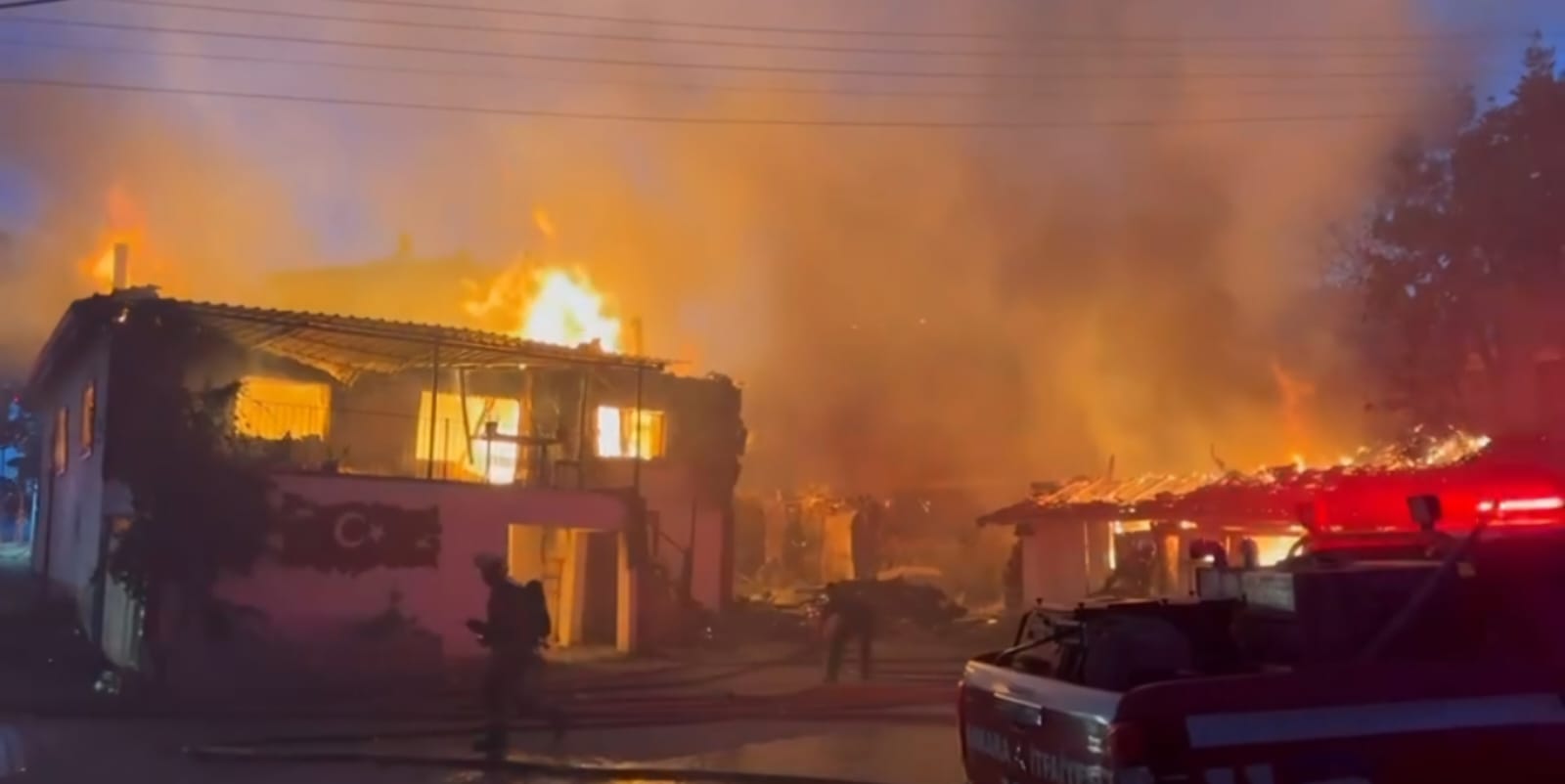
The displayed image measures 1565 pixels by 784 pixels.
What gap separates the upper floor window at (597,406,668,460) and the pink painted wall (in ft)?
15.4

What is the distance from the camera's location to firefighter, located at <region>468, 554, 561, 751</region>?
10.9 meters

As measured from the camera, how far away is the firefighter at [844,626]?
15.9 metres

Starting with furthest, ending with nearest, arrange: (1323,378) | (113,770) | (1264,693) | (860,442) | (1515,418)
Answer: (860,442) < (1323,378) < (1515,418) < (113,770) < (1264,693)

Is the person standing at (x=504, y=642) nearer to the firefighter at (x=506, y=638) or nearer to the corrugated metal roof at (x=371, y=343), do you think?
the firefighter at (x=506, y=638)

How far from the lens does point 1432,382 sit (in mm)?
21969

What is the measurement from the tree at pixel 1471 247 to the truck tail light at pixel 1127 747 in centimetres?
1871

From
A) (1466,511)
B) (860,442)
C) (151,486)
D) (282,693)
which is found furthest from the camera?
(860,442)

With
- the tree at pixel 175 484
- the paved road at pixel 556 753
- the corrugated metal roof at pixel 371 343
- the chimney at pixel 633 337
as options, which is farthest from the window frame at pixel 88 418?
the chimney at pixel 633 337

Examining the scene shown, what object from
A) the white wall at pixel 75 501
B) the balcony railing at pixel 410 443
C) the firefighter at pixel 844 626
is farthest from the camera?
the balcony railing at pixel 410 443

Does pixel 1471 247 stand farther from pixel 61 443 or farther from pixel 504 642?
pixel 61 443

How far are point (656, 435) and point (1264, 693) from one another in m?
21.6

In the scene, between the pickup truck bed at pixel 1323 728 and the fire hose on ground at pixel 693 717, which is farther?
the fire hose on ground at pixel 693 717

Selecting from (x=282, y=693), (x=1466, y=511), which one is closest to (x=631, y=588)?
(x=282, y=693)

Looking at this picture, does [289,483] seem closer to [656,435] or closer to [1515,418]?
[656,435]
